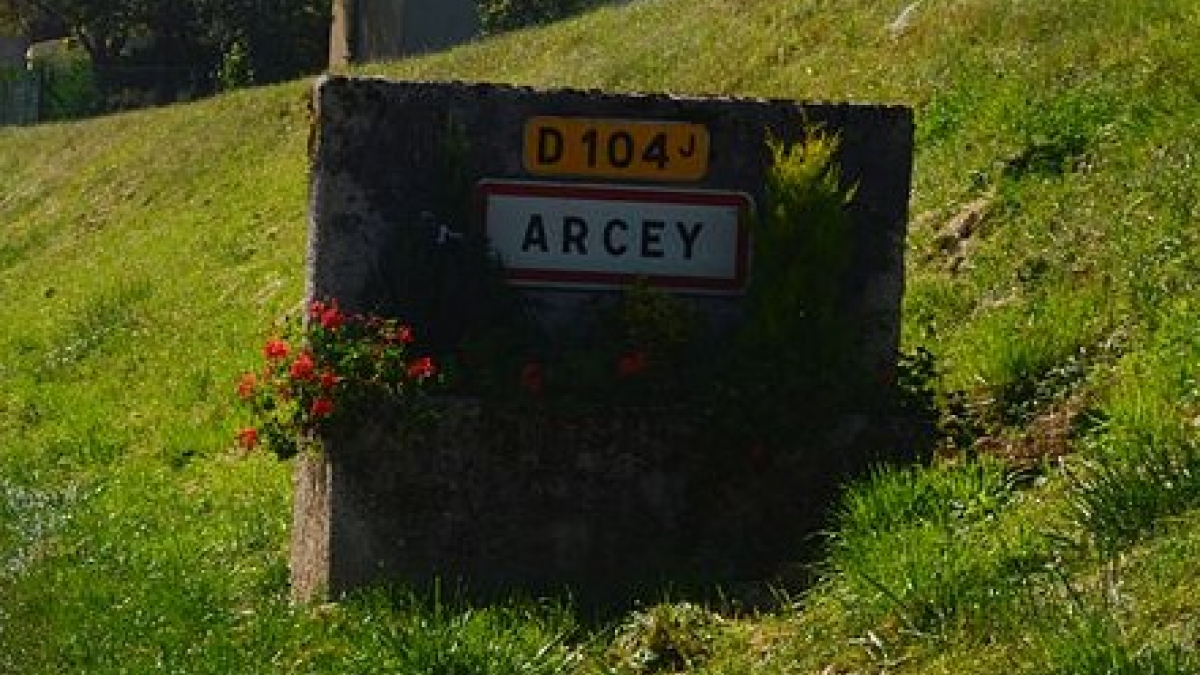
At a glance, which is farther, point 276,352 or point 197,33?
point 197,33

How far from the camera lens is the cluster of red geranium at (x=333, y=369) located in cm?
799

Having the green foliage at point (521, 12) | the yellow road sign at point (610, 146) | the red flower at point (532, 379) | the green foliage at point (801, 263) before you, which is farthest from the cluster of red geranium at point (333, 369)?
the green foliage at point (521, 12)

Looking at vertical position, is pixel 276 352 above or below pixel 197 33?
below

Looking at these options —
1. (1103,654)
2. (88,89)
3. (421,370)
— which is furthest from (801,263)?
(88,89)

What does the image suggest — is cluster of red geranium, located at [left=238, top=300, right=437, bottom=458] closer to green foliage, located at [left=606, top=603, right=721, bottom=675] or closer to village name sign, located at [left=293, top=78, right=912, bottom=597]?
village name sign, located at [left=293, top=78, right=912, bottom=597]

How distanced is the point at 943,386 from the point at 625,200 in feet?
6.14

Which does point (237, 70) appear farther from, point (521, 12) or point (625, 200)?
point (625, 200)

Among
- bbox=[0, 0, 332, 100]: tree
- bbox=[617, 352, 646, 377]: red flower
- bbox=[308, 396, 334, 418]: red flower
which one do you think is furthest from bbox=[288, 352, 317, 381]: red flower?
bbox=[0, 0, 332, 100]: tree

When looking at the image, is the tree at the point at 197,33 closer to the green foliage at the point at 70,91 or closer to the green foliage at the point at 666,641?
the green foliage at the point at 70,91

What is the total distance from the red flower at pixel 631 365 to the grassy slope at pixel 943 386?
1.22 m

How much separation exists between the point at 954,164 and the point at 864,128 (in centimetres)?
378

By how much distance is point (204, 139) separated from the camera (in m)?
28.8

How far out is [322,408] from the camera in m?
7.94

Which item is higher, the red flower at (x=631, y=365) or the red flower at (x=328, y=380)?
the red flower at (x=631, y=365)
